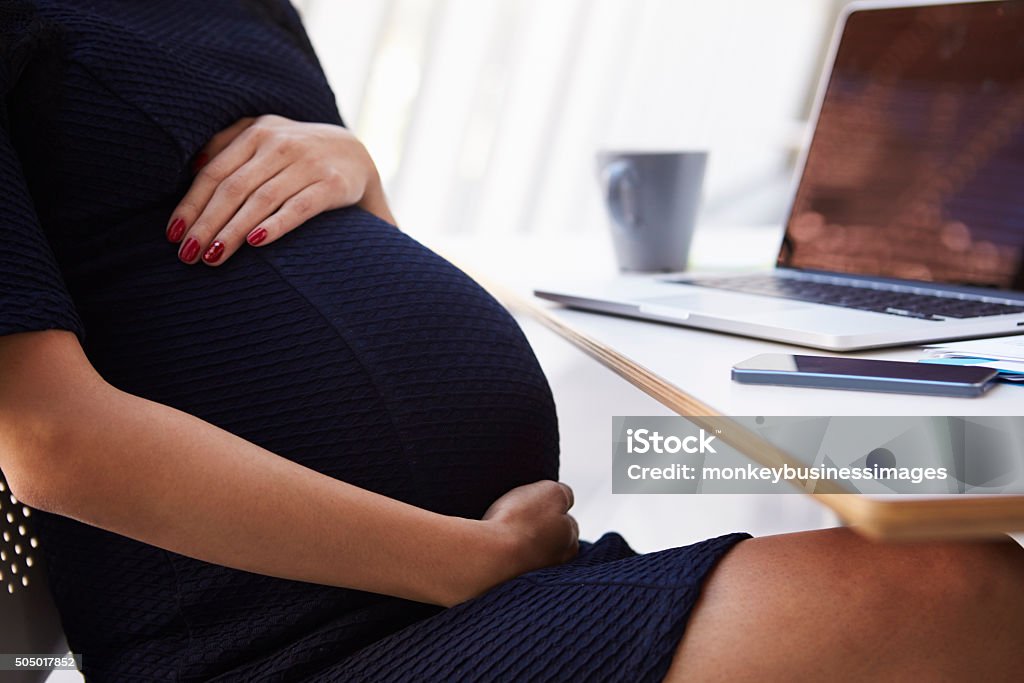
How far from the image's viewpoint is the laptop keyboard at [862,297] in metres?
0.83

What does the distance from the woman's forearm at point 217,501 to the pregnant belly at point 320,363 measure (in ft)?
0.16

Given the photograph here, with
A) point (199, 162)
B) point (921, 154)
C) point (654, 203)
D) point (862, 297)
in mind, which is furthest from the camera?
point (654, 203)

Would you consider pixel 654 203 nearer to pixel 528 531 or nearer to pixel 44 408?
pixel 528 531

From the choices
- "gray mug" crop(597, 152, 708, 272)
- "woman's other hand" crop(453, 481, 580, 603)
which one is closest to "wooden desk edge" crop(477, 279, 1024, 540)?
"woman's other hand" crop(453, 481, 580, 603)

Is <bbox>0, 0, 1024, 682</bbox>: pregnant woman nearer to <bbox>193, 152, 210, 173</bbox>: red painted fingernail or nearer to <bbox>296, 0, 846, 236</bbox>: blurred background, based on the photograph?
<bbox>193, 152, 210, 173</bbox>: red painted fingernail

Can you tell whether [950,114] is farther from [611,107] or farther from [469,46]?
[611,107]

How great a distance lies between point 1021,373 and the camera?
2.00ft

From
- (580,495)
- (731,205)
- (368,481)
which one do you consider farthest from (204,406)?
(731,205)

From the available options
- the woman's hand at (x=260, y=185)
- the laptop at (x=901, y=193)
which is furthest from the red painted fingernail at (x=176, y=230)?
the laptop at (x=901, y=193)

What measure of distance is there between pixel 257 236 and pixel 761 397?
0.37 meters

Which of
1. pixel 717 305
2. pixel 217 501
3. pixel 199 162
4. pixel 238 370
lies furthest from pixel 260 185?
pixel 717 305

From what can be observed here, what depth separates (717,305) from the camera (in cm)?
85

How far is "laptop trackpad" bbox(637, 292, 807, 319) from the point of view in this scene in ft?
2.65

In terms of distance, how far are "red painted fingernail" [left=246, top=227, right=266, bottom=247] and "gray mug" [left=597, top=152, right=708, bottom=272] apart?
1.76 feet
